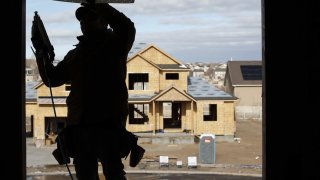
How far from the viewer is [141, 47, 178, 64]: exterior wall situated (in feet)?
110

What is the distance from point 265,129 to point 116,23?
4.00 feet

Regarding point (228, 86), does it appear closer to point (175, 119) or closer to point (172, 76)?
point (175, 119)

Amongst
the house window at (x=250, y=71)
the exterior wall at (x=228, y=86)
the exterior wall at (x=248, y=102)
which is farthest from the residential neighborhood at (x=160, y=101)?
the house window at (x=250, y=71)

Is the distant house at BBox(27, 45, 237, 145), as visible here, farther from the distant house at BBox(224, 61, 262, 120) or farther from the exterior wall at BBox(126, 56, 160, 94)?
the distant house at BBox(224, 61, 262, 120)

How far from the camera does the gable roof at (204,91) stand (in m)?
33.3

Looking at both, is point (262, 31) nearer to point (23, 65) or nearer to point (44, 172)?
point (23, 65)

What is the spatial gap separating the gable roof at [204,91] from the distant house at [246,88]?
986cm

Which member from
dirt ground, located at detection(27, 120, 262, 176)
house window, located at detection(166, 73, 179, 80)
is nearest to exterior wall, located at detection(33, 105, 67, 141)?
dirt ground, located at detection(27, 120, 262, 176)

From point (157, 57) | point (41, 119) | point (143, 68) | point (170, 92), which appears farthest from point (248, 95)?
point (41, 119)

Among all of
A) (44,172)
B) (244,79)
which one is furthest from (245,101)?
(44,172)

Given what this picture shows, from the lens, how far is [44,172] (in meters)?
23.9

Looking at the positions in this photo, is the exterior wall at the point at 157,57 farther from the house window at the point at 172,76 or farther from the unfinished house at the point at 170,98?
the house window at the point at 172,76

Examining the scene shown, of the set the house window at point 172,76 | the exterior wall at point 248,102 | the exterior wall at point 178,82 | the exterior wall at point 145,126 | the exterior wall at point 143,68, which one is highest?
the exterior wall at point 143,68

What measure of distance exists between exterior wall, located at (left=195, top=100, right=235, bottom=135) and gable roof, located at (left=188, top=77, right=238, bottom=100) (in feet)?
1.04
